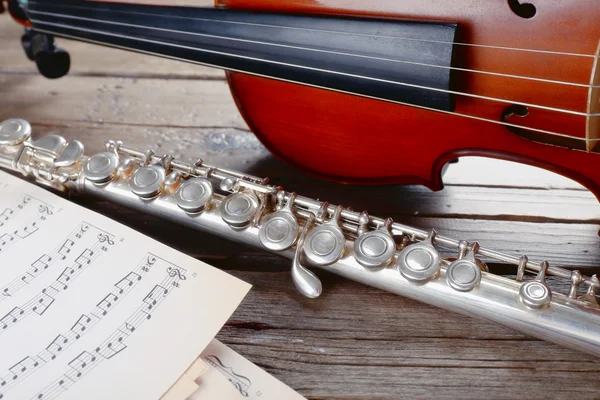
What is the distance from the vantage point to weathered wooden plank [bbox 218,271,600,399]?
546mm

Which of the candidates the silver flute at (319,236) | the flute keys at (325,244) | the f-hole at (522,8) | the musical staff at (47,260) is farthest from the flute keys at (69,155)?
the f-hole at (522,8)

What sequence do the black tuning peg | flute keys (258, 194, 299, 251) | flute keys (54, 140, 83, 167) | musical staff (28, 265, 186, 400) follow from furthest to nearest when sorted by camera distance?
the black tuning peg
flute keys (54, 140, 83, 167)
flute keys (258, 194, 299, 251)
musical staff (28, 265, 186, 400)

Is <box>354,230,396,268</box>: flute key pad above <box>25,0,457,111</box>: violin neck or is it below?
below

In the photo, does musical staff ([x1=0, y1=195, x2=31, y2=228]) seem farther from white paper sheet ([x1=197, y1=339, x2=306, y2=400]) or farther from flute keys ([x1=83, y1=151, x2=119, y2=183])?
white paper sheet ([x1=197, y1=339, x2=306, y2=400])

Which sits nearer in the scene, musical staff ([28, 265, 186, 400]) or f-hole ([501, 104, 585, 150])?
musical staff ([28, 265, 186, 400])

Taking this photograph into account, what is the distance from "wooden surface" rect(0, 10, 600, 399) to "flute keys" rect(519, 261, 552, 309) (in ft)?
0.23

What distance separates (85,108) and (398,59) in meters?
0.57

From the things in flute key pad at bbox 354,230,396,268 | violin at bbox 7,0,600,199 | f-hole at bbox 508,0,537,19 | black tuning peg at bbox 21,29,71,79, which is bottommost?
flute key pad at bbox 354,230,396,268

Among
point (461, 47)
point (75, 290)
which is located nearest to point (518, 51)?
point (461, 47)

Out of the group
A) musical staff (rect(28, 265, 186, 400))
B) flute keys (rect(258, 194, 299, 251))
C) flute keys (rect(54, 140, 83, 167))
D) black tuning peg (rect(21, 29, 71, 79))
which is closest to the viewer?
musical staff (rect(28, 265, 186, 400))

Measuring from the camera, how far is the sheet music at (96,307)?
0.51 metres

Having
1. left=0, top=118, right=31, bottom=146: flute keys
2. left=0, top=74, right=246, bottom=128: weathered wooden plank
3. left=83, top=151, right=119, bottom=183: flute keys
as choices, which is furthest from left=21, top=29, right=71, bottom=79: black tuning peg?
left=83, top=151, right=119, bottom=183: flute keys

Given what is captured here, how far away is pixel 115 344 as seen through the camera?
21.0 inches

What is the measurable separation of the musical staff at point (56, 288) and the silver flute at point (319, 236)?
0.30 feet
